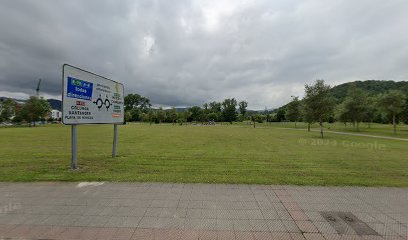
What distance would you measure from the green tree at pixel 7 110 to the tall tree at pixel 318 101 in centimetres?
8797

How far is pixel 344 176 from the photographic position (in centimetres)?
654

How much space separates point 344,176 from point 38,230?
7800mm

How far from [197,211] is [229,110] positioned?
11102cm

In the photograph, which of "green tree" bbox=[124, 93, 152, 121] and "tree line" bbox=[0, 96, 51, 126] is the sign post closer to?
"tree line" bbox=[0, 96, 51, 126]

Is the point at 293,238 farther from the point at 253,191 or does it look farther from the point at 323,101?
the point at 323,101

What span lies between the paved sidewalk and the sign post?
104 inches

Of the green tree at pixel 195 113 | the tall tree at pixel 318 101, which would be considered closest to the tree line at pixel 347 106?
the tall tree at pixel 318 101

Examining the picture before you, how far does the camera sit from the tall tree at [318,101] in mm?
24953

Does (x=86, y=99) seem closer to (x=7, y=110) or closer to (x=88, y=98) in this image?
(x=88, y=98)

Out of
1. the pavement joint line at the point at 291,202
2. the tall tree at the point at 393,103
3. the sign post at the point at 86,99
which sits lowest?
the pavement joint line at the point at 291,202

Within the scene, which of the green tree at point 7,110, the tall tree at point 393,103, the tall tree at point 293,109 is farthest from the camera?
the green tree at point 7,110

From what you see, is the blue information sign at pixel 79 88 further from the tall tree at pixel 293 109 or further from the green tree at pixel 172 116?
the green tree at pixel 172 116

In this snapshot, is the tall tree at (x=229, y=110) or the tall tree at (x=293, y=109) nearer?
the tall tree at (x=293, y=109)

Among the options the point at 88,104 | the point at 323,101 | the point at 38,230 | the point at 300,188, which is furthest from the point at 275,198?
the point at 323,101
